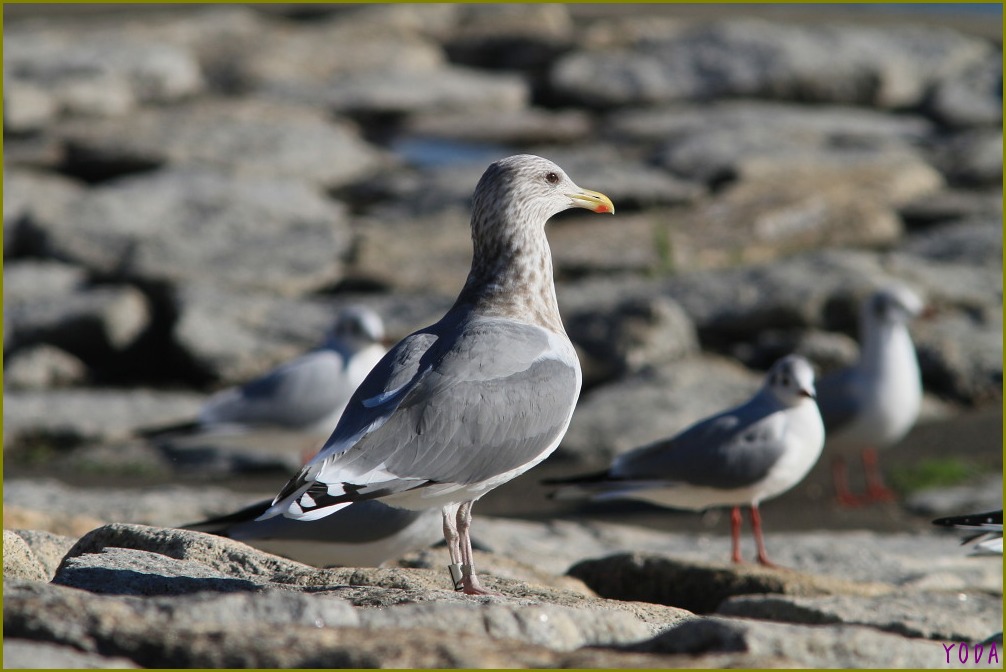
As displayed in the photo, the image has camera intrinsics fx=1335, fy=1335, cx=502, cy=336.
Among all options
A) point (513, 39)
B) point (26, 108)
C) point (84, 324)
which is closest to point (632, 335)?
point (84, 324)

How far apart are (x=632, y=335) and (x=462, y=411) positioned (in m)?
6.20

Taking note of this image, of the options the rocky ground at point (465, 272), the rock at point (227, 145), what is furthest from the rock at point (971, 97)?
the rock at point (227, 145)

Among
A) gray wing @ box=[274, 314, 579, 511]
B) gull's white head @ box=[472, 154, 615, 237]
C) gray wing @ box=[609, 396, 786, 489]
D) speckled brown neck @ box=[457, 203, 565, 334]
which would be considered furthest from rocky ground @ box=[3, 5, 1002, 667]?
gull's white head @ box=[472, 154, 615, 237]

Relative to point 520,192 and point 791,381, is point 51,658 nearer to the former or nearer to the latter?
point 520,192

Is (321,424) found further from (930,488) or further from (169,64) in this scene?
(169,64)

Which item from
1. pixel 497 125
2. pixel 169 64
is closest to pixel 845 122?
pixel 497 125

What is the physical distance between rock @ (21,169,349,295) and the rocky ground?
0.16 ft

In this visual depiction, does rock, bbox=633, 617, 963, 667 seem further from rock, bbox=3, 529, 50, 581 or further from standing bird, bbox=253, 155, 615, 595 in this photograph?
rock, bbox=3, 529, 50, 581

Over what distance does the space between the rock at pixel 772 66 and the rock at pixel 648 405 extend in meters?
9.34

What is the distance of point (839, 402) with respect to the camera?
857 centimetres

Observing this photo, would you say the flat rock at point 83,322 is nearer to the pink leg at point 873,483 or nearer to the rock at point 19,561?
the pink leg at point 873,483

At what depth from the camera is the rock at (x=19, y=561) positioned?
4.18 metres

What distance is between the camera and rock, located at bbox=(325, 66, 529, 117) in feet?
61.0

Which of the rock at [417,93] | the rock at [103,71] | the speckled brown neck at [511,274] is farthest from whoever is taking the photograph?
the rock at [417,93]
